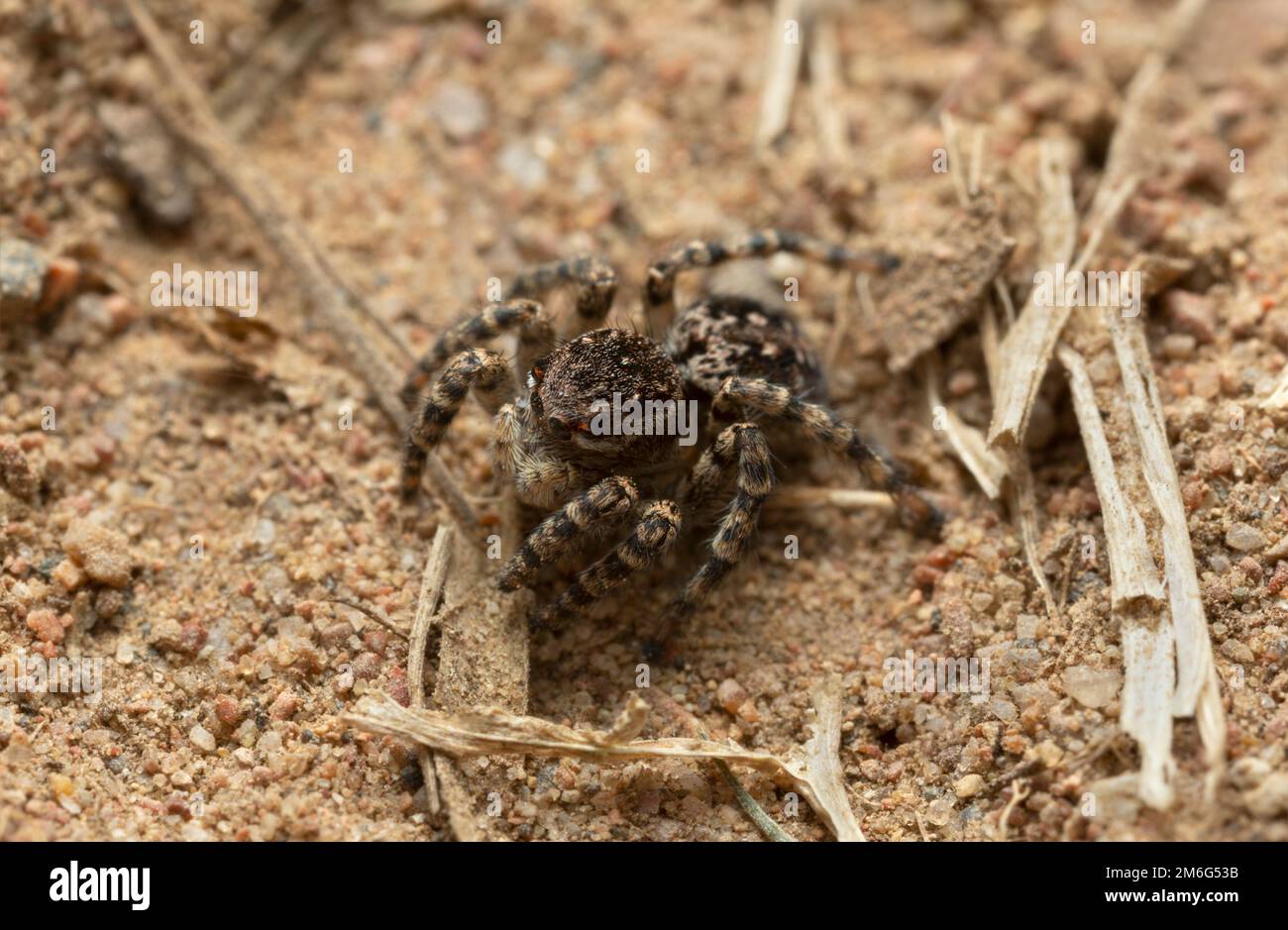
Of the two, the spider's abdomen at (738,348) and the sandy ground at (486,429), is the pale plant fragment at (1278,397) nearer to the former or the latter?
the sandy ground at (486,429)

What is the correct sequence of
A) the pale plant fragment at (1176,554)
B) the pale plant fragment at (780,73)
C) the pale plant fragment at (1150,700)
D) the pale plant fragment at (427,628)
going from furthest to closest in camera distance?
the pale plant fragment at (780,73)
the pale plant fragment at (427,628)
the pale plant fragment at (1176,554)
the pale plant fragment at (1150,700)

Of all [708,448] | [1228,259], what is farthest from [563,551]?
[1228,259]

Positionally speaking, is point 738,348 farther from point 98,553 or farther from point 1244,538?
point 98,553

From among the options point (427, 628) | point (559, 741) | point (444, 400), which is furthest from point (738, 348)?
point (559, 741)

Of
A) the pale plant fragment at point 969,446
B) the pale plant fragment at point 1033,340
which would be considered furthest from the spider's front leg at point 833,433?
the pale plant fragment at point 1033,340

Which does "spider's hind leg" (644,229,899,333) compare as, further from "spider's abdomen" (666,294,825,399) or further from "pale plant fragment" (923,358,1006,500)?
"pale plant fragment" (923,358,1006,500)

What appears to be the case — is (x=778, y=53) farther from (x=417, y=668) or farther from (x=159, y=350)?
(x=417, y=668)

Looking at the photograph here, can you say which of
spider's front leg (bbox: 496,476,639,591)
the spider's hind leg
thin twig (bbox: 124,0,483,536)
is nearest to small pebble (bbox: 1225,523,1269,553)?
the spider's hind leg
